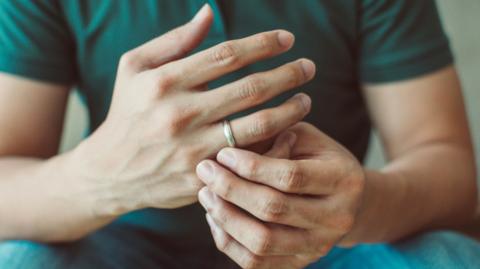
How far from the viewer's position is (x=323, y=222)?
0.61 meters

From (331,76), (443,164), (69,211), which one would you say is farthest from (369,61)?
(69,211)

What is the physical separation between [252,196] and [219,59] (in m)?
0.14

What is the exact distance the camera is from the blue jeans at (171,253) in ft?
2.23

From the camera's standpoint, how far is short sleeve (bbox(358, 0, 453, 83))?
33.1 inches

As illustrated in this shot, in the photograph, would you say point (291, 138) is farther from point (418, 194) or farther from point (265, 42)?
point (418, 194)

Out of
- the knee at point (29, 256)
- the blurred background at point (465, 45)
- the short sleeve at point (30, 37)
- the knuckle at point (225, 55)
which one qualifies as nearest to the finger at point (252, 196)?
the knuckle at point (225, 55)

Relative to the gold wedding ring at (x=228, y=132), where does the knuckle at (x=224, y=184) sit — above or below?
below

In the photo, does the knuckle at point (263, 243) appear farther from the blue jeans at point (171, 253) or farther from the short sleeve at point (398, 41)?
the short sleeve at point (398, 41)

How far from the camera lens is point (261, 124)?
58cm

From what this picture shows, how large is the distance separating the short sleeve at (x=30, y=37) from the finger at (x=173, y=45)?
0.75 feet

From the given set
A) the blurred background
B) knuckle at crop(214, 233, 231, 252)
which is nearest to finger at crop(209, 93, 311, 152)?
knuckle at crop(214, 233, 231, 252)

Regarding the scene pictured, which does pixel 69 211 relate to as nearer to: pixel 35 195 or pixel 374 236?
pixel 35 195

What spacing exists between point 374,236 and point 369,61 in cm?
27

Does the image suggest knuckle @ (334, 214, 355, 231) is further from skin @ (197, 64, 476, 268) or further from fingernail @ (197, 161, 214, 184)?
fingernail @ (197, 161, 214, 184)
